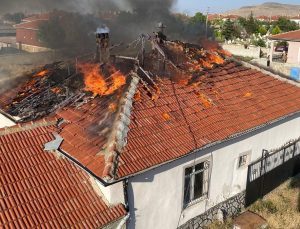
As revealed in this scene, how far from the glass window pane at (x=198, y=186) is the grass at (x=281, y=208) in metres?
1.09

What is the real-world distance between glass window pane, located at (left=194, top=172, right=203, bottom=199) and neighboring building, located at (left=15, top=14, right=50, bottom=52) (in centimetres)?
3455

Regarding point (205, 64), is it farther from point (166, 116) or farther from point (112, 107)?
point (112, 107)

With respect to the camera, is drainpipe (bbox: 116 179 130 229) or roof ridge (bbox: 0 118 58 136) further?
roof ridge (bbox: 0 118 58 136)

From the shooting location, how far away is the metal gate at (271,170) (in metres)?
11.4

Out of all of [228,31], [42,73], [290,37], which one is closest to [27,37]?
[228,31]

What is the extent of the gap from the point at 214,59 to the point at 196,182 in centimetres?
645

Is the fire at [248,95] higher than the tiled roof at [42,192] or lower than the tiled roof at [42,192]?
higher

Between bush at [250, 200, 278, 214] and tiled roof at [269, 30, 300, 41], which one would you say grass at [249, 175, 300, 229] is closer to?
bush at [250, 200, 278, 214]

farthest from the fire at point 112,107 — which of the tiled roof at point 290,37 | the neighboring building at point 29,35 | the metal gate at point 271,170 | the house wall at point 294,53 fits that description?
the neighboring building at point 29,35

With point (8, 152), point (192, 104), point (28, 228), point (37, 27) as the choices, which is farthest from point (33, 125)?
point (37, 27)

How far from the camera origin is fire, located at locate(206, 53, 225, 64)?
14.3 meters

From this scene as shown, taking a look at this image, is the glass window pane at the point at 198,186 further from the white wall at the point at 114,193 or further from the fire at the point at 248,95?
the fire at the point at 248,95

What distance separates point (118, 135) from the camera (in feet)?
27.1

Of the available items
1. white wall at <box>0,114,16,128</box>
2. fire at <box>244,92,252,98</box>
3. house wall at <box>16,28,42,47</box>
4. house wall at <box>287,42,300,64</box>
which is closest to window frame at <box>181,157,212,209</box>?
fire at <box>244,92,252,98</box>
